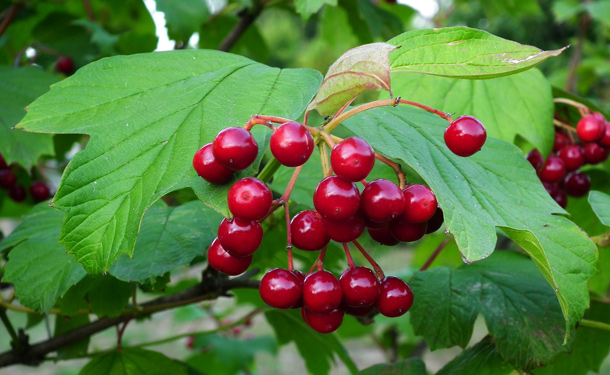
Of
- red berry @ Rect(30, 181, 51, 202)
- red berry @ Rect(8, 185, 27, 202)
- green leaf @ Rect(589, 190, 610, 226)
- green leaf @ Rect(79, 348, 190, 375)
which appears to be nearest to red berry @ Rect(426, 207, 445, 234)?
green leaf @ Rect(589, 190, 610, 226)

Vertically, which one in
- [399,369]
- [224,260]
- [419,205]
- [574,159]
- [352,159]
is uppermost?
[352,159]

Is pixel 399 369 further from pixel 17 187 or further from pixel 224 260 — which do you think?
pixel 17 187

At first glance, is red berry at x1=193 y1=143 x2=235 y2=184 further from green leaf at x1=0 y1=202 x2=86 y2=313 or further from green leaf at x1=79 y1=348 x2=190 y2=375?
green leaf at x1=79 y1=348 x2=190 y2=375

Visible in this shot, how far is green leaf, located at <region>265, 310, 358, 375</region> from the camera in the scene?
6.86ft

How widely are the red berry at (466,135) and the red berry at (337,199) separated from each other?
0.23 meters

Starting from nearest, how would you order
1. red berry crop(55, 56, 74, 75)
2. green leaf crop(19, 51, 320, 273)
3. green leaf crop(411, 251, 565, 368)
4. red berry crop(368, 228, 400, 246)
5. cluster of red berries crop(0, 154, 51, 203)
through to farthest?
green leaf crop(19, 51, 320, 273), red berry crop(368, 228, 400, 246), green leaf crop(411, 251, 565, 368), cluster of red berries crop(0, 154, 51, 203), red berry crop(55, 56, 74, 75)

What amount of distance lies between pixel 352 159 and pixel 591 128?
1.15 meters

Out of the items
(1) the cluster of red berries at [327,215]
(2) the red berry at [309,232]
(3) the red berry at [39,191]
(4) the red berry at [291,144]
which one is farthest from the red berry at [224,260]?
(3) the red berry at [39,191]

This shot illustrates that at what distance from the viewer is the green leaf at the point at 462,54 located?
0.90m

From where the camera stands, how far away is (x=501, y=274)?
1.57 metres

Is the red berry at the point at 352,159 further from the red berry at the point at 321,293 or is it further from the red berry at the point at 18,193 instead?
the red berry at the point at 18,193

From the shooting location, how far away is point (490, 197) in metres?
1.13

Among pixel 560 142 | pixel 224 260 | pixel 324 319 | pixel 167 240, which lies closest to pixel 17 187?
pixel 167 240

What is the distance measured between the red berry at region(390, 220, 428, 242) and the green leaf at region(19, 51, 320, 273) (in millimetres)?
264
